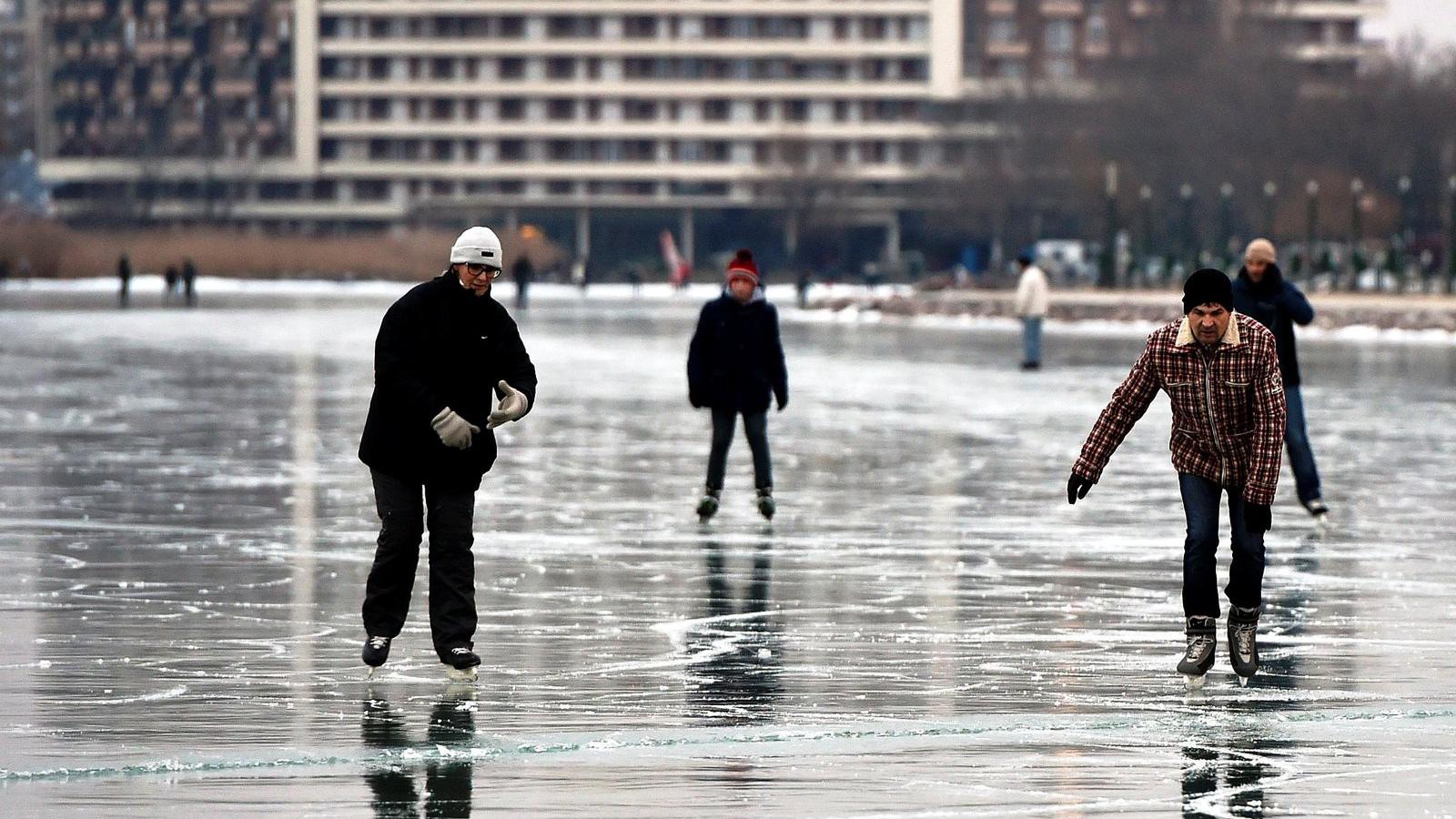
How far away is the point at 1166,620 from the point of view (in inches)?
439

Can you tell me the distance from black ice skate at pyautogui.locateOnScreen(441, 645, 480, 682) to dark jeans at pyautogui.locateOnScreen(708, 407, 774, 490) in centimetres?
663

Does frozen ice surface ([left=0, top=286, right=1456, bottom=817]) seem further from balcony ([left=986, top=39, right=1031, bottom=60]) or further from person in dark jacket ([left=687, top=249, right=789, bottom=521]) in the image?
balcony ([left=986, top=39, right=1031, bottom=60])

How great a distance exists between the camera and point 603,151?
483 feet

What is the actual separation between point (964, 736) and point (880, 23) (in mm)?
140153

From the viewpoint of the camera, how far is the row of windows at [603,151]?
146 meters

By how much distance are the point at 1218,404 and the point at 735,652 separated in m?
2.09

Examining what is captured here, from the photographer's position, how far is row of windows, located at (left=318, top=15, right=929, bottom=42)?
145375 millimetres

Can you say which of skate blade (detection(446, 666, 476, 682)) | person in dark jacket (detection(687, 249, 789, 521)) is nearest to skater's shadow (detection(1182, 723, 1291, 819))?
skate blade (detection(446, 666, 476, 682))

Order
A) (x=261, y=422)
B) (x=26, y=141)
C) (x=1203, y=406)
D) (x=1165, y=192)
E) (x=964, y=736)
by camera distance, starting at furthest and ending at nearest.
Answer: (x=26, y=141)
(x=1165, y=192)
(x=261, y=422)
(x=1203, y=406)
(x=964, y=736)

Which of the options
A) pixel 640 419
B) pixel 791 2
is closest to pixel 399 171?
pixel 791 2

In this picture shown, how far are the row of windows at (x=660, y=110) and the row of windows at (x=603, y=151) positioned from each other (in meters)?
1.26

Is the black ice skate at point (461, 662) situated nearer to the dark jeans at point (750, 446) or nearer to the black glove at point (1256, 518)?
the black glove at point (1256, 518)

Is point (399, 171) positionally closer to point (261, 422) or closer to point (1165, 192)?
point (1165, 192)

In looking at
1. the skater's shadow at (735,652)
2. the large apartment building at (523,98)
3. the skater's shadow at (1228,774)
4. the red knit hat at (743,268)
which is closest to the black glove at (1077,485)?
the skater's shadow at (735,652)
